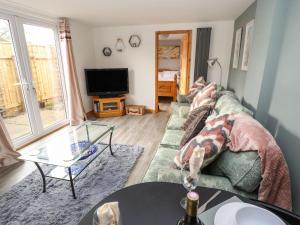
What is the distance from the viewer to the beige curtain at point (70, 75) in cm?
351

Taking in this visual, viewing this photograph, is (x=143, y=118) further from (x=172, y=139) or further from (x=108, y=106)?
(x=172, y=139)

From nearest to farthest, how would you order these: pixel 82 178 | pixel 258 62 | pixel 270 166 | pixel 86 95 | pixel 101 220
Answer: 1. pixel 101 220
2. pixel 270 166
3. pixel 258 62
4. pixel 82 178
5. pixel 86 95

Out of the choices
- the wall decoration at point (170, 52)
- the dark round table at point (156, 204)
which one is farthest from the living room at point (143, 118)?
the wall decoration at point (170, 52)

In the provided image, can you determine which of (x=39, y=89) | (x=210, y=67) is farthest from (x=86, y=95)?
(x=210, y=67)

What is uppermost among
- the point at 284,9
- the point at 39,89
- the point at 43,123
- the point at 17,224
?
the point at 284,9

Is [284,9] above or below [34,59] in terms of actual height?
above

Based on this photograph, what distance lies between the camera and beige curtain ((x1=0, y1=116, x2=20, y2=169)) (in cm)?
246

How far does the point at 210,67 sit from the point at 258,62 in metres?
2.34

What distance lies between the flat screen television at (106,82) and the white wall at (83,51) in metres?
0.16

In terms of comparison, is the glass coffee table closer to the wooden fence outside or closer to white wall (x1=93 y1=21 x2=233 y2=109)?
the wooden fence outside

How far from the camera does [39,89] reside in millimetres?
3441

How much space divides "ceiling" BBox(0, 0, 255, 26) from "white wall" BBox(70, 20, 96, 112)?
509mm

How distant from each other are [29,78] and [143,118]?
2448mm

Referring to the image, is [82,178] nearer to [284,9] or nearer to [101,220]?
[101,220]
